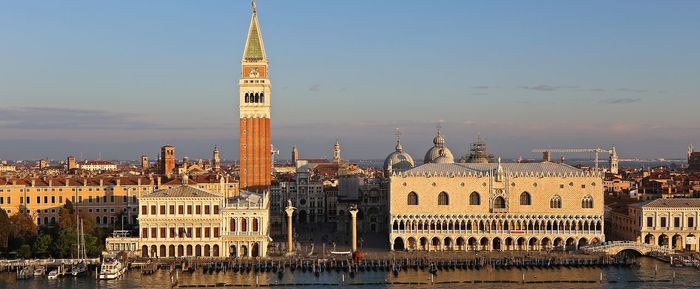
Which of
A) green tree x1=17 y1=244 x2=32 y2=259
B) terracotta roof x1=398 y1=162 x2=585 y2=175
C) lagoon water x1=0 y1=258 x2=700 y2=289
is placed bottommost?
lagoon water x1=0 y1=258 x2=700 y2=289

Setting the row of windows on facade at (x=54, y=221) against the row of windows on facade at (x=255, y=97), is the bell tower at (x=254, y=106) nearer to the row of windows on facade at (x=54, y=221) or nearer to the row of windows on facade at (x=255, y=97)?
the row of windows on facade at (x=255, y=97)

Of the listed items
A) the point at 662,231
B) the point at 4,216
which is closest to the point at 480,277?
the point at 662,231

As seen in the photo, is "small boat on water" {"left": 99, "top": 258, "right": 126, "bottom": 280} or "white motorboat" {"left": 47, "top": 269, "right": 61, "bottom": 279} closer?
"small boat on water" {"left": 99, "top": 258, "right": 126, "bottom": 280}

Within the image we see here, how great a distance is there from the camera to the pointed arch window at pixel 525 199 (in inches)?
2288

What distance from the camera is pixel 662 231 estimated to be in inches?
2238

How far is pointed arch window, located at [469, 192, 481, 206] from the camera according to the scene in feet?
191

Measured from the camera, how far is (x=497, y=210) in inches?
2282

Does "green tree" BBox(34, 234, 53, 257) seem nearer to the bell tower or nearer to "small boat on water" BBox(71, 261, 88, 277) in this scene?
"small boat on water" BBox(71, 261, 88, 277)

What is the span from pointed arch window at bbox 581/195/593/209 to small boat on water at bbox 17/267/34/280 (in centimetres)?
3350

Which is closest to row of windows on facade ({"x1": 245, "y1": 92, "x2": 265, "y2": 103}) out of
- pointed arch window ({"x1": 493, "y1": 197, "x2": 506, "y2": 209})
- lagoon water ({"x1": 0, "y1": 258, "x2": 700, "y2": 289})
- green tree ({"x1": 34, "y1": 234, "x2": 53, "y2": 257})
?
pointed arch window ({"x1": 493, "y1": 197, "x2": 506, "y2": 209})

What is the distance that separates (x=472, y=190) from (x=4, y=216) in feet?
95.8

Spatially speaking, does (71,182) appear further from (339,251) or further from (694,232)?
(694,232)

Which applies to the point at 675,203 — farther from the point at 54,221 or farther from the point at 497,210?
the point at 54,221

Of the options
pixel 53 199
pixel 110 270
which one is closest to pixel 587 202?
pixel 110 270
